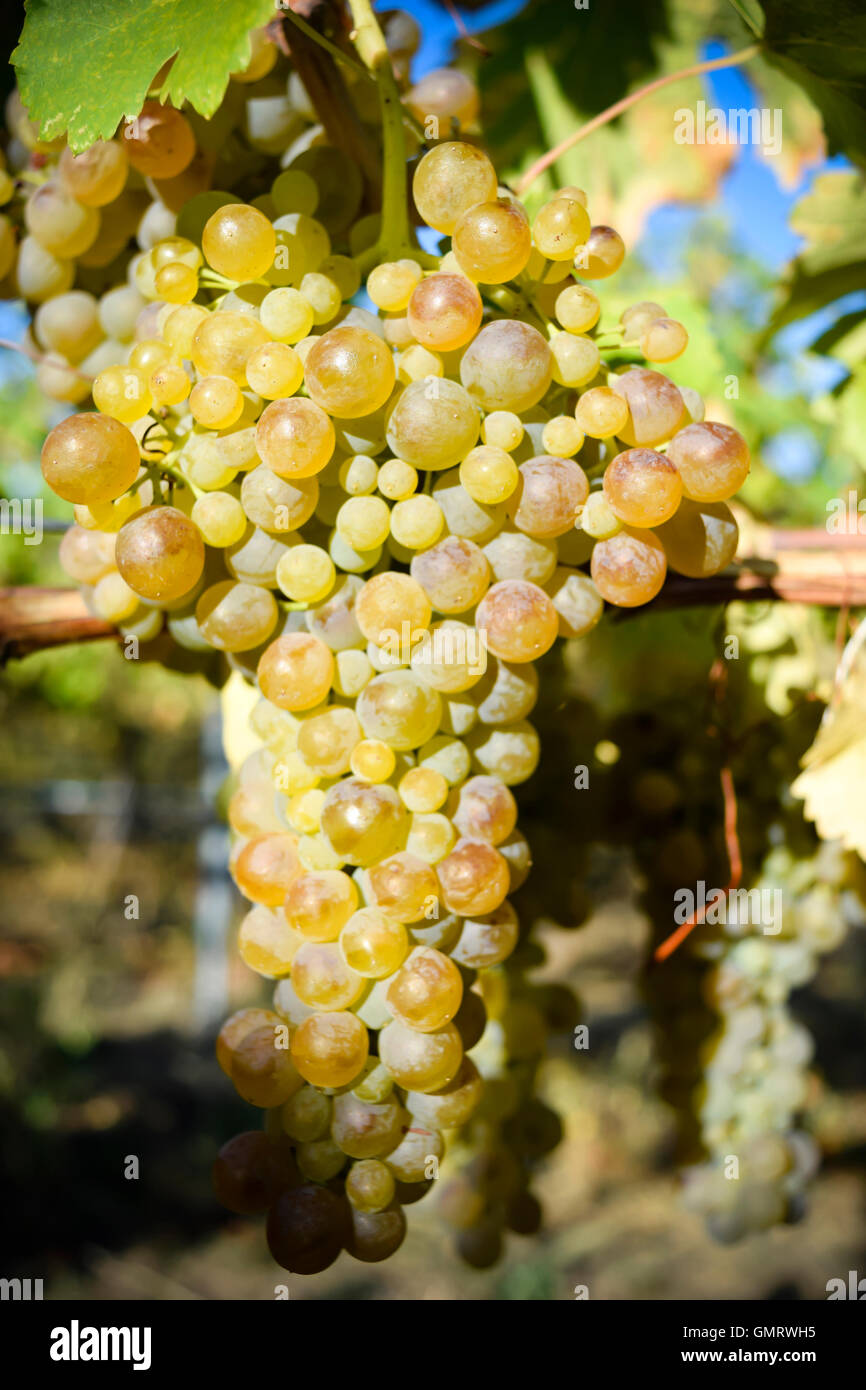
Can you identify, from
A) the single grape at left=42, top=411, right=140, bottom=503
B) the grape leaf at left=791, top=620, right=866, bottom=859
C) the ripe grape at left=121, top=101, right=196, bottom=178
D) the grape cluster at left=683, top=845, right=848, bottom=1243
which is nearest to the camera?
the single grape at left=42, top=411, right=140, bottom=503

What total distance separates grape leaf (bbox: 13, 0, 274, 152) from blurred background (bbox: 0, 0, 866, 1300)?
40cm

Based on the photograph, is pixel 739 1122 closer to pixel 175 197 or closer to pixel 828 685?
pixel 828 685

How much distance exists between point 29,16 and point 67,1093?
3.86m

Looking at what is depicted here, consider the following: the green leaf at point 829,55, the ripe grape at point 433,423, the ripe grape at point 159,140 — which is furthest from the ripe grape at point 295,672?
the green leaf at point 829,55

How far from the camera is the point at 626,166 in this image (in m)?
1.27

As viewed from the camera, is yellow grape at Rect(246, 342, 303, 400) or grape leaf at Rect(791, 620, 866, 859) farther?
grape leaf at Rect(791, 620, 866, 859)

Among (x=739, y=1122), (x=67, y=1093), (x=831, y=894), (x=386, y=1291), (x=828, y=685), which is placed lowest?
(x=386, y=1291)

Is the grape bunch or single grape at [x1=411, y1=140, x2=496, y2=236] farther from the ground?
single grape at [x1=411, y1=140, x2=496, y2=236]

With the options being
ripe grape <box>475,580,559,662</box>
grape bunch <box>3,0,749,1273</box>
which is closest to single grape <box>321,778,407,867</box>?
grape bunch <box>3,0,749,1273</box>

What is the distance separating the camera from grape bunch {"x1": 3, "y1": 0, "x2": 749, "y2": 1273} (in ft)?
1.70

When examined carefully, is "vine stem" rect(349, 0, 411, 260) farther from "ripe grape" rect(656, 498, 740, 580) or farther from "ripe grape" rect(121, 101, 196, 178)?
"ripe grape" rect(656, 498, 740, 580)

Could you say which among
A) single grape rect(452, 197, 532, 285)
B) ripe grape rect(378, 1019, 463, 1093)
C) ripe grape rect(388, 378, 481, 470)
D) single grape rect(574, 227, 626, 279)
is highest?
single grape rect(574, 227, 626, 279)

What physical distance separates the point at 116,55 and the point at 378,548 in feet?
1.01
